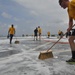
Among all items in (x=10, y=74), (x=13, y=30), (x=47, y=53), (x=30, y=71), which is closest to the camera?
(x=10, y=74)

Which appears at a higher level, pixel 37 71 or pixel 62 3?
pixel 62 3

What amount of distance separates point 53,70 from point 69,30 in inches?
67.3

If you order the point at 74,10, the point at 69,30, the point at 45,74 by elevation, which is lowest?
the point at 45,74

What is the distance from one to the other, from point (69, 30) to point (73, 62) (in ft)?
2.99

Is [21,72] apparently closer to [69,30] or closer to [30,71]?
[30,71]

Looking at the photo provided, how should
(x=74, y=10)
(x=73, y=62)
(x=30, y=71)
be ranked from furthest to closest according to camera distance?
(x=73, y=62)
(x=74, y=10)
(x=30, y=71)

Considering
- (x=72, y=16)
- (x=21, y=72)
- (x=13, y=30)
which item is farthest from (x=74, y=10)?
(x=13, y=30)

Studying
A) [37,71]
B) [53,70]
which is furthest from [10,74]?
[53,70]

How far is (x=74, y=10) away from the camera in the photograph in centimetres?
597

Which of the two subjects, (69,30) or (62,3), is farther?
(69,30)

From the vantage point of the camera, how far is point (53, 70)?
17.1 feet

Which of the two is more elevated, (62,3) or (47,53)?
(62,3)

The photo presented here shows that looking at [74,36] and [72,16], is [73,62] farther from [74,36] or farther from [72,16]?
[72,16]

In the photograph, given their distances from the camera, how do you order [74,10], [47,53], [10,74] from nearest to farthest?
[10,74] < [74,10] < [47,53]
